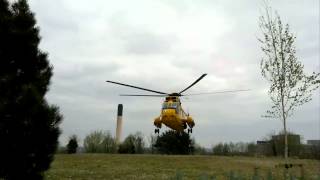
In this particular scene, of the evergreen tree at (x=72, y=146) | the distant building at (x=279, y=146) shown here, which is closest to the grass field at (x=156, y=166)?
the evergreen tree at (x=72, y=146)

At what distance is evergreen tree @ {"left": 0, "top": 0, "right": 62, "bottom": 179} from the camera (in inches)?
399

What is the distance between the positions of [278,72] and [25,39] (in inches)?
561

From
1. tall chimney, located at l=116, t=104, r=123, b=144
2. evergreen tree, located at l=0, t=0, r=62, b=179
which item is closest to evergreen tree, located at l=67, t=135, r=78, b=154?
tall chimney, located at l=116, t=104, r=123, b=144

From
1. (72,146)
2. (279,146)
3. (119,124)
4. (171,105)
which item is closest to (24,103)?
(171,105)

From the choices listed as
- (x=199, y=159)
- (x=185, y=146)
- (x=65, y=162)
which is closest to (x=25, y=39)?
(x=65, y=162)

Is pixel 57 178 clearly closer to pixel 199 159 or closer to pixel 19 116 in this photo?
pixel 19 116

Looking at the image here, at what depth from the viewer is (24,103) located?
33.6 ft

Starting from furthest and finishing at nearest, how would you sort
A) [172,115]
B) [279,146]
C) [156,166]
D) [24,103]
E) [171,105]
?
1. [279,146]
2. [171,105]
3. [172,115]
4. [156,166]
5. [24,103]

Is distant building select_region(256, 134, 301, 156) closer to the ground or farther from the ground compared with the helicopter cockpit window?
closer to the ground

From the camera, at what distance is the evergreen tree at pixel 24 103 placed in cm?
1014

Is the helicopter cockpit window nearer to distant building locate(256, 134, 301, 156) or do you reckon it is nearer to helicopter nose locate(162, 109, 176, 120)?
helicopter nose locate(162, 109, 176, 120)

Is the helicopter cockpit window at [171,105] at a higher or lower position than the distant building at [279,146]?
higher

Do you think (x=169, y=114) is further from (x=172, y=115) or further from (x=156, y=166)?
(x=156, y=166)

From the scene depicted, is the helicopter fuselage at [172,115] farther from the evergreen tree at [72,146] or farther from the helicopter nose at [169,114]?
the evergreen tree at [72,146]
